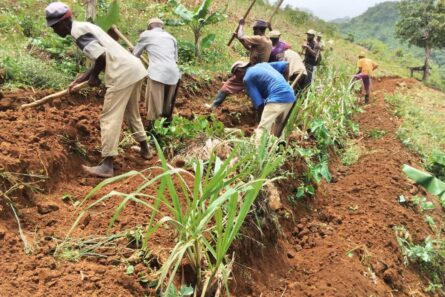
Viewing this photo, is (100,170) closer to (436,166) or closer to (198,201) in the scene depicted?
(198,201)

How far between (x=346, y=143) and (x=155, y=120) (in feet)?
11.0

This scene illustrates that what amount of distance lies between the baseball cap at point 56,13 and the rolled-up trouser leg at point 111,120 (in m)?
0.66

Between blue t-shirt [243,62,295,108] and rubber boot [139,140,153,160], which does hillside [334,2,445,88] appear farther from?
rubber boot [139,140,153,160]

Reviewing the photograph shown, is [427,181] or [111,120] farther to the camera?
[111,120]

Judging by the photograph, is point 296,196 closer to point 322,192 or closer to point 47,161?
point 322,192

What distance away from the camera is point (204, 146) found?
4238mm

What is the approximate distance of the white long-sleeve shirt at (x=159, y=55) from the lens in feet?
15.5

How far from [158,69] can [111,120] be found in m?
1.13

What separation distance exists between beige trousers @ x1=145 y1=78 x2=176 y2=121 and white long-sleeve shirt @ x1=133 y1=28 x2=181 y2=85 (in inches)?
3.0

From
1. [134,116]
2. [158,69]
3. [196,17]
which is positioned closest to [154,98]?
[158,69]

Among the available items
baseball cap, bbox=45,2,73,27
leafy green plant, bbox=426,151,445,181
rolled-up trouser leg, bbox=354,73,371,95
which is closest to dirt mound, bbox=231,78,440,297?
leafy green plant, bbox=426,151,445,181

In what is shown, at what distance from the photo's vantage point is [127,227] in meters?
2.98

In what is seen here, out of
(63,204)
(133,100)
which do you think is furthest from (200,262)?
(133,100)

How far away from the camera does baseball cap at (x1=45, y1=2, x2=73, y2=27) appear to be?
11.3 ft
